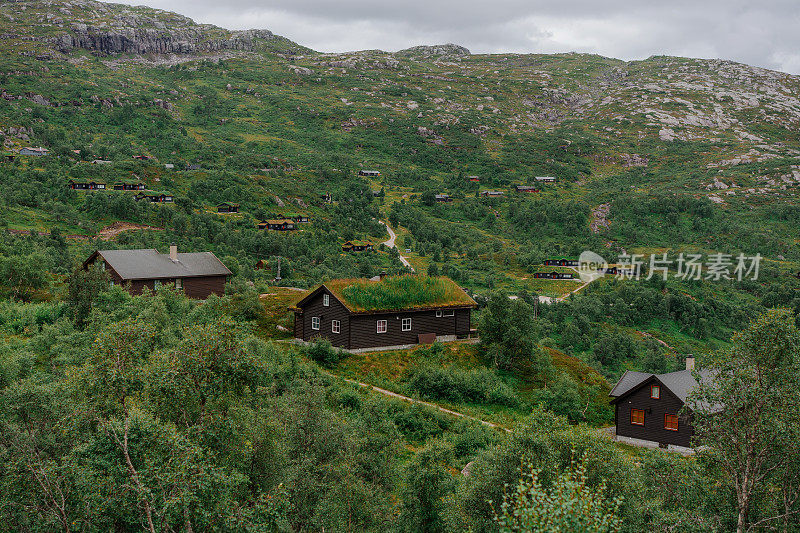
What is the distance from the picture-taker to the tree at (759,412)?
14.4m

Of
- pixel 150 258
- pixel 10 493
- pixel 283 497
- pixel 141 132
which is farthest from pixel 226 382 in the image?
pixel 141 132

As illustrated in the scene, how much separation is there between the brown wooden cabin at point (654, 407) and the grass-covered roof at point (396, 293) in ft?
51.0

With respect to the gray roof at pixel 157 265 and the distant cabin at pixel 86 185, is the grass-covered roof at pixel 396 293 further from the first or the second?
the distant cabin at pixel 86 185

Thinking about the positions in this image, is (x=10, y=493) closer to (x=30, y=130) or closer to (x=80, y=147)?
(x=80, y=147)

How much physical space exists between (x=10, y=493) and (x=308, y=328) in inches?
1263

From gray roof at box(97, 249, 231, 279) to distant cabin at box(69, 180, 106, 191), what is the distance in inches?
3108

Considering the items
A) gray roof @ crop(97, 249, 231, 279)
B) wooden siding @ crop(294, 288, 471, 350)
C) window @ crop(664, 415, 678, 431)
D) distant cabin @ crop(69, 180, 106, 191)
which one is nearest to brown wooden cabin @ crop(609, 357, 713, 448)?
window @ crop(664, 415, 678, 431)

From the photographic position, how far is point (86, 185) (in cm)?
11775

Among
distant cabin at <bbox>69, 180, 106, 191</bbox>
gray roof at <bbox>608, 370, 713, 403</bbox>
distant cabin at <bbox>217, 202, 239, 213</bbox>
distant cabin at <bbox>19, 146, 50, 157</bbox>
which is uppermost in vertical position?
distant cabin at <bbox>19, 146, 50, 157</bbox>

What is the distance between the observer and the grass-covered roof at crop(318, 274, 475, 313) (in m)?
43.4

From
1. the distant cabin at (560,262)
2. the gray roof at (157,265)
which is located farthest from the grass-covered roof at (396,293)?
the distant cabin at (560,262)

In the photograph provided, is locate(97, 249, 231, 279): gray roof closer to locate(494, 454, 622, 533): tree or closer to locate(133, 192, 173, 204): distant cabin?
locate(494, 454, 622, 533): tree

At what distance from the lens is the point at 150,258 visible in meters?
52.2

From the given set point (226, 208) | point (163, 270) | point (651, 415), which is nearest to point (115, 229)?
point (226, 208)
